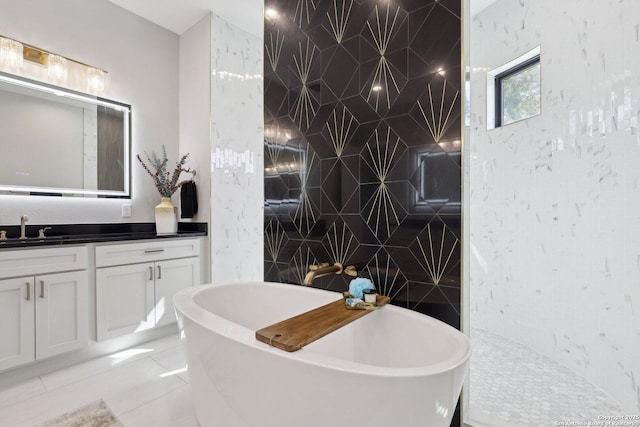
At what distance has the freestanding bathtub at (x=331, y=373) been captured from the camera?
874 mm

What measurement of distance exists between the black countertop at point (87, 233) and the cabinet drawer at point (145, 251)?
0.06m

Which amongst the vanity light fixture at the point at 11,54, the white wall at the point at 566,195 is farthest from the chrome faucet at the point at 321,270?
the vanity light fixture at the point at 11,54

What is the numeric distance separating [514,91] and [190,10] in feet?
9.70

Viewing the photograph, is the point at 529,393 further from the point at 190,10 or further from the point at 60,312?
the point at 190,10

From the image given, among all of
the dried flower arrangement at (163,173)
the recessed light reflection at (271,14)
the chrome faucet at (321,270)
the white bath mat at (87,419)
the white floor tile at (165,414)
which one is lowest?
the white floor tile at (165,414)

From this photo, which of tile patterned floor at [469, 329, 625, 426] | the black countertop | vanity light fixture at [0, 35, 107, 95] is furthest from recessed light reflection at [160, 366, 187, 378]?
vanity light fixture at [0, 35, 107, 95]

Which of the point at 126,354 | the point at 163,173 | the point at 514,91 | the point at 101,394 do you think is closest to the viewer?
the point at 101,394

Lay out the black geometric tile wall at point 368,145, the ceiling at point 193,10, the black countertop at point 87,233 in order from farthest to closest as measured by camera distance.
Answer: the ceiling at point 193,10 → the black countertop at point 87,233 → the black geometric tile wall at point 368,145

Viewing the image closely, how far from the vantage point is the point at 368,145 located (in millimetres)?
1754

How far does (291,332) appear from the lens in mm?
1146

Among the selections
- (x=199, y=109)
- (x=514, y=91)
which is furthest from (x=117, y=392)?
(x=514, y=91)

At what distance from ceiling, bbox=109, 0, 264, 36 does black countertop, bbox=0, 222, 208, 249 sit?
198 centimetres

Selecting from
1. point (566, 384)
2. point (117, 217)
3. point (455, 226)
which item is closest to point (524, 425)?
point (566, 384)

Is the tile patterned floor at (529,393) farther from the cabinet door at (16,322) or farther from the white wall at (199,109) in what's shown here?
the cabinet door at (16,322)
